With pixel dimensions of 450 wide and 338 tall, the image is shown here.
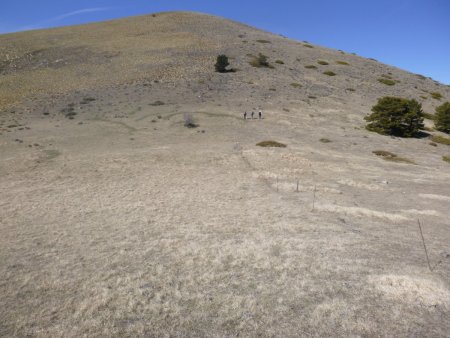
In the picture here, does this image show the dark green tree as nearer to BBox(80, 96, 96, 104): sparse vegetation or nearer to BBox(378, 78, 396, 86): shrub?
BBox(80, 96, 96, 104): sparse vegetation

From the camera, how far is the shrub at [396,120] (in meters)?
41.6

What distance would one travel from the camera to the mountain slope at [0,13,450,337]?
344 inches

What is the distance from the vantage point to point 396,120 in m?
41.6

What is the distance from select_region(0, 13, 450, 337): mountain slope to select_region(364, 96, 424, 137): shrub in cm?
213

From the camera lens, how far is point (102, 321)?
27.3ft

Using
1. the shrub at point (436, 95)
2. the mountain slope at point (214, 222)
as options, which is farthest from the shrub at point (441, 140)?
the shrub at point (436, 95)

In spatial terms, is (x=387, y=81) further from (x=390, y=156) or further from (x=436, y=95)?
(x=390, y=156)

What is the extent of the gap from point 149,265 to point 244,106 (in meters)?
39.5

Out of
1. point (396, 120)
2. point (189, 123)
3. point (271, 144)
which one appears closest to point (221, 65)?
point (189, 123)

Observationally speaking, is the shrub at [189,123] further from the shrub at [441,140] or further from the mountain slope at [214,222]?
the shrub at [441,140]

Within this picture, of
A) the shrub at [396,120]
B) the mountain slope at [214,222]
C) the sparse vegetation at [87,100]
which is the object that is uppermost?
the shrub at [396,120]

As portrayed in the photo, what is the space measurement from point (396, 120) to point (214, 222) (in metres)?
34.7

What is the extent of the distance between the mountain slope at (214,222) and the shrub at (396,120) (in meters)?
2.13

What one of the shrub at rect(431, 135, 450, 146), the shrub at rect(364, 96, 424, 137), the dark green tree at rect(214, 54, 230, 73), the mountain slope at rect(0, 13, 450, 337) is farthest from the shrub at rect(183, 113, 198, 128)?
the shrub at rect(431, 135, 450, 146)
